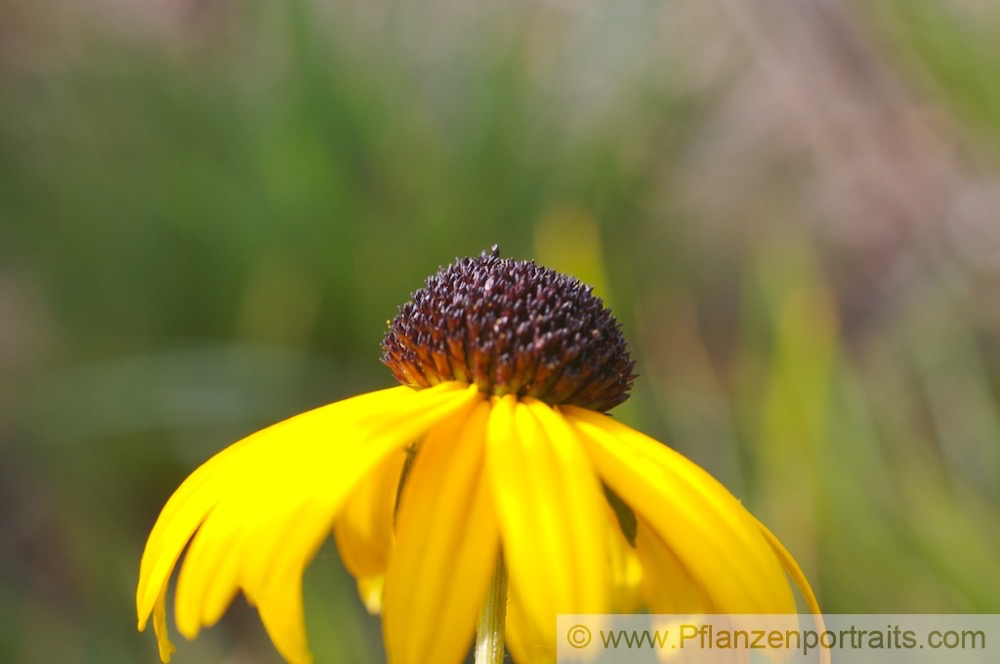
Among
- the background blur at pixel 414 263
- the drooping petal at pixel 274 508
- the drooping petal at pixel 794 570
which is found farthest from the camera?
the background blur at pixel 414 263

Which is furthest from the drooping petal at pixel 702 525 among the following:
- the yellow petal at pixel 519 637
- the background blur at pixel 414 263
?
the background blur at pixel 414 263

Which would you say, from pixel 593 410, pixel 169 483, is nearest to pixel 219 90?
pixel 169 483

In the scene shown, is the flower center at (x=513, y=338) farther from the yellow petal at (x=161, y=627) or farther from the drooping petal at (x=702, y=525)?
the yellow petal at (x=161, y=627)

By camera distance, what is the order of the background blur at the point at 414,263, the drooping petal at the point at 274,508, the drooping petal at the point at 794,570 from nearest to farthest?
the drooping petal at the point at 274,508
the drooping petal at the point at 794,570
the background blur at the point at 414,263

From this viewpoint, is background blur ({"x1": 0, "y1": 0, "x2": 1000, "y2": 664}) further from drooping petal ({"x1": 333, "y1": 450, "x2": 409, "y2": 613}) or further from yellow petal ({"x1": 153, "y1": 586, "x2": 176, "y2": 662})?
yellow petal ({"x1": 153, "y1": 586, "x2": 176, "y2": 662})

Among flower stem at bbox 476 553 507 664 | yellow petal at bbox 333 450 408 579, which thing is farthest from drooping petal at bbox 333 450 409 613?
flower stem at bbox 476 553 507 664

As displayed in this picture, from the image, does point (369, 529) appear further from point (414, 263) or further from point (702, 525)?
point (414, 263)

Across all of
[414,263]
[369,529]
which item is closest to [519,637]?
[369,529]
